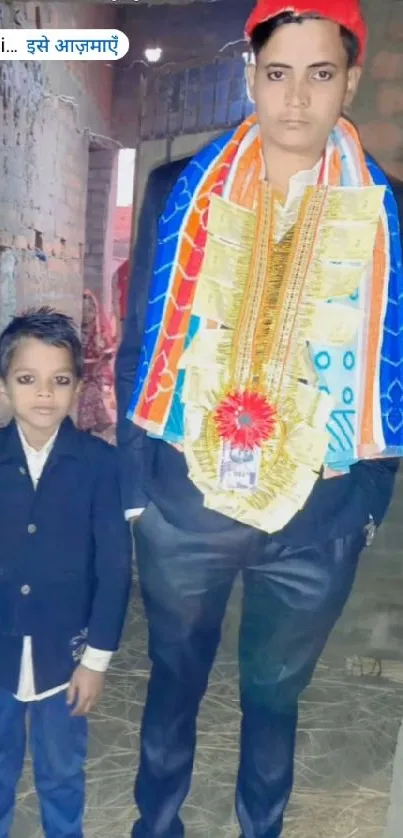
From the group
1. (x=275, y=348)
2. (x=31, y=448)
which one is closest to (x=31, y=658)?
(x=31, y=448)

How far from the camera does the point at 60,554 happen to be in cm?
157

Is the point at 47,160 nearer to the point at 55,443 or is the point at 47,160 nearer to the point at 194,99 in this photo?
the point at 194,99

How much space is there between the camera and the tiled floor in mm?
1688

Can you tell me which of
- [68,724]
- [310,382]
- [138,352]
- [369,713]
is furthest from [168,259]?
[369,713]

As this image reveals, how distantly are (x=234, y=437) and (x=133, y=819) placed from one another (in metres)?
0.89

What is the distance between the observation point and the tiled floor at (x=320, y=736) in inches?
66.5

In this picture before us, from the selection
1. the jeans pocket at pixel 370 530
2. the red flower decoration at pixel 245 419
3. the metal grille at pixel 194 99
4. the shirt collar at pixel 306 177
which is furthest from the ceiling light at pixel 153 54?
the jeans pocket at pixel 370 530

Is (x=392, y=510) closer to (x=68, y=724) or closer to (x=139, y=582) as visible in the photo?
(x=139, y=582)

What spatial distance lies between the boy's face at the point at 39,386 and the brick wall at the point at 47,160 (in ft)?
0.36

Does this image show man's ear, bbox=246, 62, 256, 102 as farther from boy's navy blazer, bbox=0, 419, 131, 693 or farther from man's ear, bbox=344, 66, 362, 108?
boy's navy blazer, bbox=0, 419, 131, 693

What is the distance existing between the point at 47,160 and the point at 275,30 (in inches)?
19.5

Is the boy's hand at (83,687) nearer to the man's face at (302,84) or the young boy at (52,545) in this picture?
the young boy at (52,545)

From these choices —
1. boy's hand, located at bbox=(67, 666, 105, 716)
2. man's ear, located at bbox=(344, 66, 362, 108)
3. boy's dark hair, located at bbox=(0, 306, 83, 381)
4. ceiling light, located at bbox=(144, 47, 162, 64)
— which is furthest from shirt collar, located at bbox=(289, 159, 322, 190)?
boy's hand, located at bbox=(67, 666, 105, 716)

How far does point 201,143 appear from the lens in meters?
1.52
